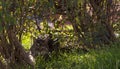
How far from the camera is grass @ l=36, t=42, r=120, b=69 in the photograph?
4816mm

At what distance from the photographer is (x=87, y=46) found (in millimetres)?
6641

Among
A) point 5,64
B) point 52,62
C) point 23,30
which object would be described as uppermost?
point 23,30

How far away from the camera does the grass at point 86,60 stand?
482 centimetres

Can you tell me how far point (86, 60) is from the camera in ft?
17.8

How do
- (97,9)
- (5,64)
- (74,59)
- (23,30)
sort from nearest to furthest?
(5,64) → (23,30) → (74,59) → (97,9)

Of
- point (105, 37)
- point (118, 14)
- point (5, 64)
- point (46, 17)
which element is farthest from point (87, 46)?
point (5, 64)

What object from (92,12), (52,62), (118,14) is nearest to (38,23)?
(52,62)

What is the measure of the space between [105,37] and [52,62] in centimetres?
130

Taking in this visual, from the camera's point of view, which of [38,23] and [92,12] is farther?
[92,12]

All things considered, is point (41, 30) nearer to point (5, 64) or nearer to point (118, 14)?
point (5, 64)

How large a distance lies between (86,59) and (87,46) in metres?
1.17

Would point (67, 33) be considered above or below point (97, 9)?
below

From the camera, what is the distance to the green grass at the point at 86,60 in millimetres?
4814

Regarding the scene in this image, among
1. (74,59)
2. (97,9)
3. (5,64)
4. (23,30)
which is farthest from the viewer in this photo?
(97,9)
